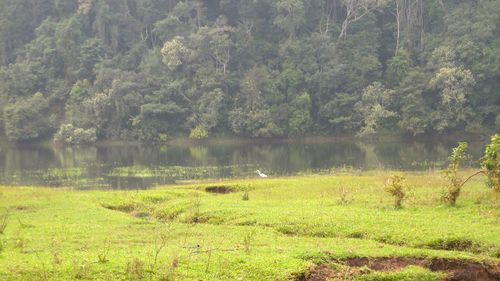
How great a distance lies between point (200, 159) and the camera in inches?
2343

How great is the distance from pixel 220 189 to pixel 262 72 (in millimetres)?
46185

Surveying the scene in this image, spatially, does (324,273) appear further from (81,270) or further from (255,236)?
(81,270)

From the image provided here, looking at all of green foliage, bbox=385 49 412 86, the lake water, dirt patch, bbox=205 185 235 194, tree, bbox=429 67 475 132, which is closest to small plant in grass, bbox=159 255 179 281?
dirt patch, bbox=205 185 235 194

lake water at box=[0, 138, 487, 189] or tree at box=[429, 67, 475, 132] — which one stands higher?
tree at box=[429, 67, 475, 132]

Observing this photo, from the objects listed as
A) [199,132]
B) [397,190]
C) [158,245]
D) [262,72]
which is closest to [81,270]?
[158,245]

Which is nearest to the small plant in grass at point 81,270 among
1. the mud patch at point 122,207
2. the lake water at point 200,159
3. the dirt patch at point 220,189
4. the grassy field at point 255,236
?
the grassy field at point 255,236

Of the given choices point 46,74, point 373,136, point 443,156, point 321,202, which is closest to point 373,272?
point 321,202

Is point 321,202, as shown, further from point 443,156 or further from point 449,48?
point 449,48

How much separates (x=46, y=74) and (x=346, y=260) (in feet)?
263

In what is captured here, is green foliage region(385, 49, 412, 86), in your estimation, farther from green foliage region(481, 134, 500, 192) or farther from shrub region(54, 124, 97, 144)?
green foliage region(481, 134, 500, 192)

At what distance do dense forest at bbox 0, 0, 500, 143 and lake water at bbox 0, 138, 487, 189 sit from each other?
10.4 ft

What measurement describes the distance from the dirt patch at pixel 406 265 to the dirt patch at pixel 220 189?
732 inches

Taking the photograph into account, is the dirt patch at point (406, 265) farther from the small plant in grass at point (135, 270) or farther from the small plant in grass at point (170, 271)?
the small plant in grass at point (135, 270)

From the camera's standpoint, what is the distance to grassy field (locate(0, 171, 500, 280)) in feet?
49.5
